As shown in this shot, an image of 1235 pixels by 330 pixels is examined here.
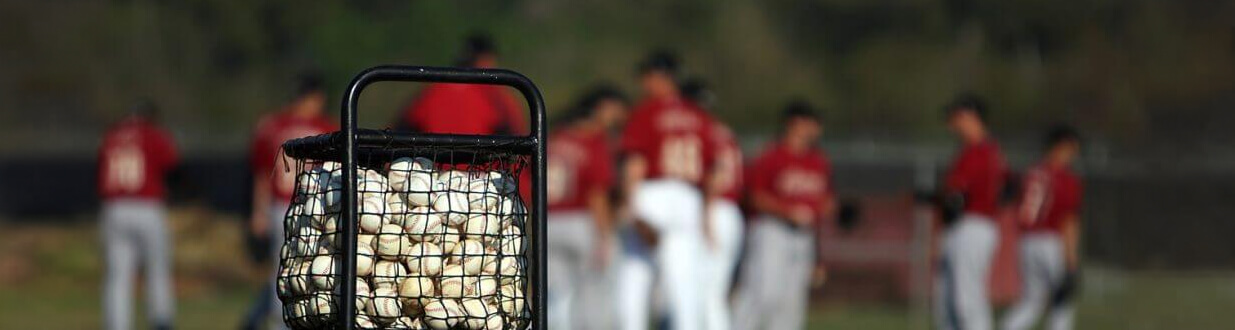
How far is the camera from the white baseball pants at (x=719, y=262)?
10195 mm

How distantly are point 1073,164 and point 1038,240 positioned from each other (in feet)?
36.5

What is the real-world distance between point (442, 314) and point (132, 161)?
9.89 metres

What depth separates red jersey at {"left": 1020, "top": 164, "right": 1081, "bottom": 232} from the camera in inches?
529

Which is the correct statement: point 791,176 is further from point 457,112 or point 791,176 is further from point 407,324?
point 407,324

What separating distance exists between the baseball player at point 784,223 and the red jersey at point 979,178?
1.05 meters

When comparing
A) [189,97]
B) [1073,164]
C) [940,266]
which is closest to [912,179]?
[1073,164]

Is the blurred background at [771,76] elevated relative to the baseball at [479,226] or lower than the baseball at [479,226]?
elevated

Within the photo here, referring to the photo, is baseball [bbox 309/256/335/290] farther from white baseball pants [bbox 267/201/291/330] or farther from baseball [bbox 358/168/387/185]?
white baseball pants [bbox 267/201/291/330]

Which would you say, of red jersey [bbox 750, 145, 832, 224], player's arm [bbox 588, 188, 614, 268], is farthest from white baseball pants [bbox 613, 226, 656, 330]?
red jersey [bbox 750, 145, 832, 224]

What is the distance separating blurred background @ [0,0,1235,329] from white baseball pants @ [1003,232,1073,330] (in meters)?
9.92

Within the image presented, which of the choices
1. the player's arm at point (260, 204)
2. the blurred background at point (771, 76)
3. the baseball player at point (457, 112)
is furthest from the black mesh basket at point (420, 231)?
the blurred background at point (771, 76)

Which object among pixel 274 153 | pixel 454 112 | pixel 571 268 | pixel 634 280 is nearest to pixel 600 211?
pixel 571 268

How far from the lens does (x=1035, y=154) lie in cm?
2398

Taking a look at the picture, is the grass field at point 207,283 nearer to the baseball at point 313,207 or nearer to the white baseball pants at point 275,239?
the white baseball pants at point 275,239
